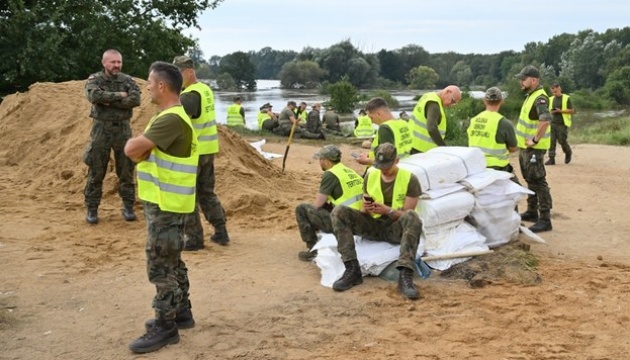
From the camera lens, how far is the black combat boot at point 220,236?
7.34 metres

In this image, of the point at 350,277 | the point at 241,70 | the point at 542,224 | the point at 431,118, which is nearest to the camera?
A: the point at 350,277

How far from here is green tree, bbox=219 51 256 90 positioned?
2650 inches

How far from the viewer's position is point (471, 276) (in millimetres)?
6086

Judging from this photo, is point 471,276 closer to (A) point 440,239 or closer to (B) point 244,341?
(A) point 440,239

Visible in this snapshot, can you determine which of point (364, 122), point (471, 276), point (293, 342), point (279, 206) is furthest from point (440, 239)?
point (364, 122)

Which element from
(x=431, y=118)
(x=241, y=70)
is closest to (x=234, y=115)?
(x=431, y=118)

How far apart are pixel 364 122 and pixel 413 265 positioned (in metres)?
14.9

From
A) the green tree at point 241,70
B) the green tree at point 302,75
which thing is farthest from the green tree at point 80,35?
the green tree at point 302,75

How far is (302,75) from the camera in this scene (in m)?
72.4

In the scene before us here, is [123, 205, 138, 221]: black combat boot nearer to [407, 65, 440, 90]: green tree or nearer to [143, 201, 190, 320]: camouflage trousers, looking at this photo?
[143, 201, 190, 320]: camouflage trousers

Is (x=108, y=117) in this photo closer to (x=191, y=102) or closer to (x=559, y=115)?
(x=191, y=102)

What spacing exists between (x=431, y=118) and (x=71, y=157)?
580cm

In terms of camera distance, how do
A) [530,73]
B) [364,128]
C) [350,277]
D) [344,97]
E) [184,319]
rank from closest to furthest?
[184,319]
[350,277]
[530,73]
[364,128]
[344,97]

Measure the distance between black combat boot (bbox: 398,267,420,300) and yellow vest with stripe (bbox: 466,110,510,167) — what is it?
2483 mm
